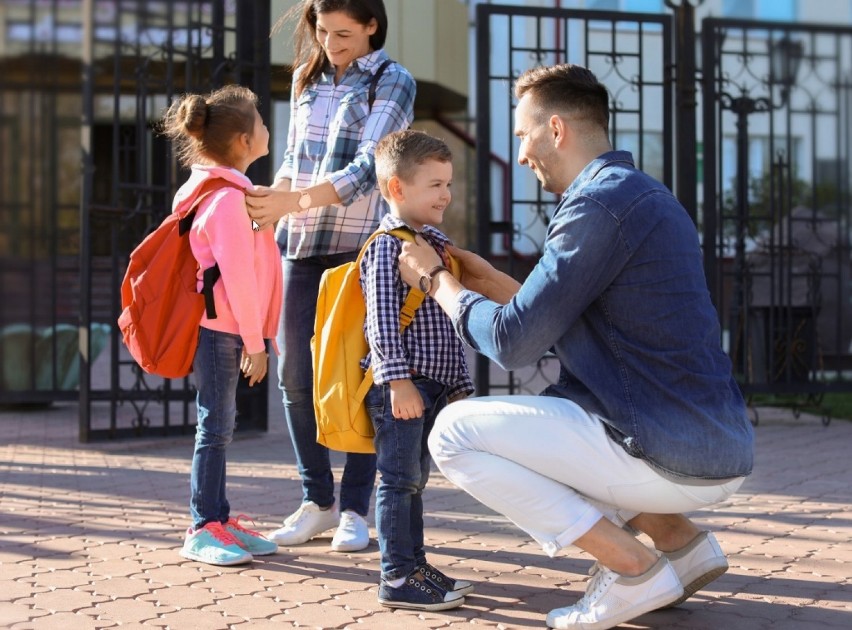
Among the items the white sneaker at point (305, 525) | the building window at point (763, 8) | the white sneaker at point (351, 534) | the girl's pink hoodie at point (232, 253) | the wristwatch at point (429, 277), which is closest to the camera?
the wristwatch at point (429, 277)

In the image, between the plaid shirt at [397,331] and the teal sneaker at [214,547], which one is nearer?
the plaid shirt at [397,331]

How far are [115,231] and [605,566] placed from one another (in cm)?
472

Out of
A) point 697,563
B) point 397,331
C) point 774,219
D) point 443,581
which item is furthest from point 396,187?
point 774,219

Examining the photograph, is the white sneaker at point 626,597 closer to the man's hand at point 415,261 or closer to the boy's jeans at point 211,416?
the man's hand at point 415,261

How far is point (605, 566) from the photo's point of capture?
3258 mm

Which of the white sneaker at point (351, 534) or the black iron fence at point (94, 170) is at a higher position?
the black iron fence at point (94, 170)

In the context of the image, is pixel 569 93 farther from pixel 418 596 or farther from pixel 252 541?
pixel 252 541

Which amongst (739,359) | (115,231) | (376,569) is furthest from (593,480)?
(739,359)

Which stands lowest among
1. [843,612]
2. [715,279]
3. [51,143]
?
[843,612]

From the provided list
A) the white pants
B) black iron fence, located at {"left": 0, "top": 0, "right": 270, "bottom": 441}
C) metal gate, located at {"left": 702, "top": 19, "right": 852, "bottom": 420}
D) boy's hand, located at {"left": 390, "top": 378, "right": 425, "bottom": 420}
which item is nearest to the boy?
boy's hand, located at {"left": 390, "top": 378, "right": 425, "bottom": 420}

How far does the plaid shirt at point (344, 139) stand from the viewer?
4336 millimetres

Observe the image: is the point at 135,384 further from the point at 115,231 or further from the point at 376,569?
the point at 376,569

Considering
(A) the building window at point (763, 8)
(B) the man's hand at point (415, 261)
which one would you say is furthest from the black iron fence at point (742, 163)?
(A) the building window at point (763, 8)

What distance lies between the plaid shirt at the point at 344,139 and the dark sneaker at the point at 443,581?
4.15ft
